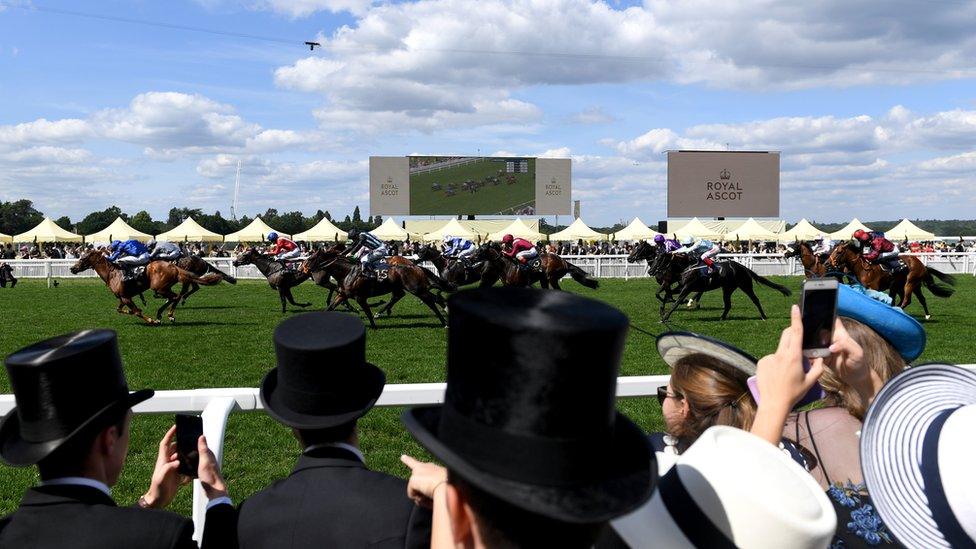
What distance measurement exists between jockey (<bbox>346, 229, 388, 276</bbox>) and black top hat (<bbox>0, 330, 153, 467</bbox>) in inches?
583

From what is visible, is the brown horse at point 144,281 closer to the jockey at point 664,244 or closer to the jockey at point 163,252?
the jockey at point 163,252

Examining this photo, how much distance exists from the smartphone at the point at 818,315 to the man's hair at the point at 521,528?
2.96 ft

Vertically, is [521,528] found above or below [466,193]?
below

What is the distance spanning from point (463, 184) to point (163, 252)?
5185 cm

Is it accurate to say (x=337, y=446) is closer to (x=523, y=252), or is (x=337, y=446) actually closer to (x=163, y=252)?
(x=163, y=252)

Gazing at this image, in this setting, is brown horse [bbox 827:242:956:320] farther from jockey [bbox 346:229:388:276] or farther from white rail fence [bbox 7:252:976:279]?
white rail fence [bbox 7:252:976:279]

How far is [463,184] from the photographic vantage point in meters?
69.6

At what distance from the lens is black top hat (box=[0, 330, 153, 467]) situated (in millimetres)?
1980

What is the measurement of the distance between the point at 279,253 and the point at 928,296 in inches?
676

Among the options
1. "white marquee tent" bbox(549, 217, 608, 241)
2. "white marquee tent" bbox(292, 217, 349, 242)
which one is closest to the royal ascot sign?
"white marquee tent" bbox(549, 217, 608, 241)

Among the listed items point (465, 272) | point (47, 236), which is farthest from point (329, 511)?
point (47, 236)

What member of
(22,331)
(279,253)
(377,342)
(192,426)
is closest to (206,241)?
(279,253)

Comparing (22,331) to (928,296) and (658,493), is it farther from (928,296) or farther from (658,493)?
(928,296)

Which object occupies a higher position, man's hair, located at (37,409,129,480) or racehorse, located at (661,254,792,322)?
man's hair, located at (37,409,129,480)
